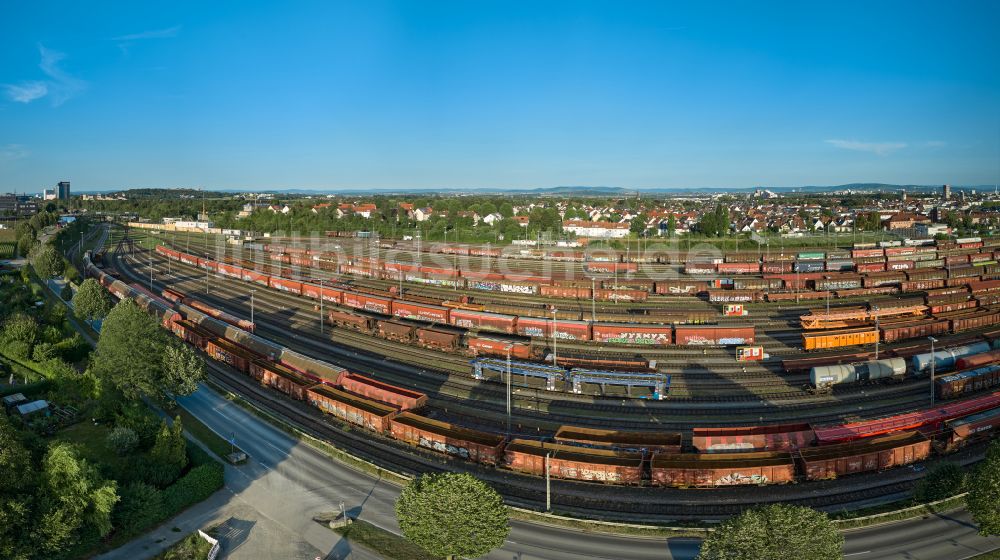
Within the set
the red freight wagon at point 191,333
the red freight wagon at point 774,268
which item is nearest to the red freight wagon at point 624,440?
the red freight wagon at point 191,333

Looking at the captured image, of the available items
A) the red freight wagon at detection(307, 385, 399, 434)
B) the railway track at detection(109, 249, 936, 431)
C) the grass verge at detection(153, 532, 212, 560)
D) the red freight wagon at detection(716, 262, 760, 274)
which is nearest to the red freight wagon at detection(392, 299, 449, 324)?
the railway track at detection(109, 249, 936, 431)

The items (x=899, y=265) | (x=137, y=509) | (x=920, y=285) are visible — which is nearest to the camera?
(x=137, y=509)

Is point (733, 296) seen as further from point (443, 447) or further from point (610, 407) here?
point (443, 447)

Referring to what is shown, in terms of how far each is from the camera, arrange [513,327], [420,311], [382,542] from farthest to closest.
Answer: [420,311]
[513,327]
[382,542]

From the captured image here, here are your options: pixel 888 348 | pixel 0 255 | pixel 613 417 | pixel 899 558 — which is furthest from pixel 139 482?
pixel 0 255

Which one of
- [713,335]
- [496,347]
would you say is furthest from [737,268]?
[496,347]

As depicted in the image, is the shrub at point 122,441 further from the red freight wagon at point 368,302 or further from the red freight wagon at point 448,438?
the red freight wagon at point 368,302

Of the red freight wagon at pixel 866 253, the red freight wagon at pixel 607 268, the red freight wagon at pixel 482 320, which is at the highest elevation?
the red freight wagon at pixel 866 253
